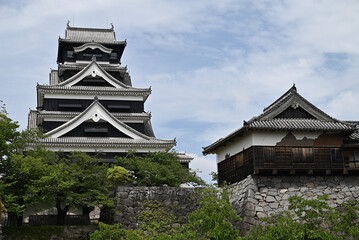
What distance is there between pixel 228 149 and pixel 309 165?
363 centimetres

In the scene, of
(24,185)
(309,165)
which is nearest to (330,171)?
(309,165)

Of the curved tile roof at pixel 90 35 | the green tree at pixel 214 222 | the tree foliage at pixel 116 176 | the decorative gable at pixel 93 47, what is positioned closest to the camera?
the green tree at pixel 214 222

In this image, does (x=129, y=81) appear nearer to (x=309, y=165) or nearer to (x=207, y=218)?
(x=309, y=165)

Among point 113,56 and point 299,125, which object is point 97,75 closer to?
point 113,56

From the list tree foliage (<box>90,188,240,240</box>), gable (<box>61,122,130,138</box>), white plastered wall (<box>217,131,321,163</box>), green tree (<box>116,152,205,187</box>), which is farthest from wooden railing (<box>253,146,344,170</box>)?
gable (<box>61,122,130,138</box>)

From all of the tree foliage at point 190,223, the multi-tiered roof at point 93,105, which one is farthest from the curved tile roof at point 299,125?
the multi-tiered roof at point 93,105

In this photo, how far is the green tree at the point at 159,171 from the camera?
2651cm

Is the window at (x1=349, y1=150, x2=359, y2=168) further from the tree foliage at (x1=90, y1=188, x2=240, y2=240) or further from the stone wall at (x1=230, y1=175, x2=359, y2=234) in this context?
the tree foliage at (x1=90, y1=188, x2=240, y2=240)

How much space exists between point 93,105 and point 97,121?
0.99 meters

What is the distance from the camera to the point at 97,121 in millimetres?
34156

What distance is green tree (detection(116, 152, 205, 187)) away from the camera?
26506mm

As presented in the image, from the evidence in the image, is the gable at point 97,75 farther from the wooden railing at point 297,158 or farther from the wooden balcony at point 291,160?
Answer: the wooden railing at point 297,158

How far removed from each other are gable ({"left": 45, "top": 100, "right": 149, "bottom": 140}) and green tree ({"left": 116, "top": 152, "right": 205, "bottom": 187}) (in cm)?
488

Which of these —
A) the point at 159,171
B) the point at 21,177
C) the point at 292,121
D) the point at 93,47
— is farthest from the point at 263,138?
the point at 93,47
